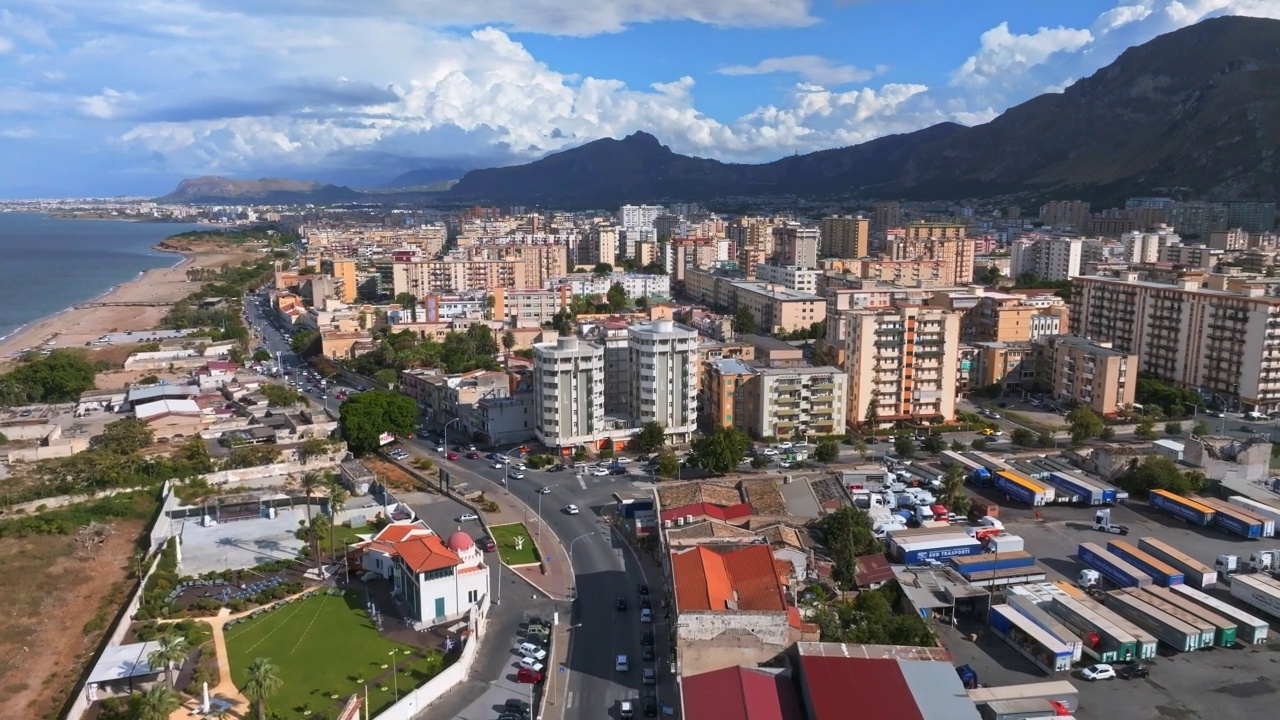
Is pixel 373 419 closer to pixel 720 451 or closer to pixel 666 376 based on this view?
pixel 666 376

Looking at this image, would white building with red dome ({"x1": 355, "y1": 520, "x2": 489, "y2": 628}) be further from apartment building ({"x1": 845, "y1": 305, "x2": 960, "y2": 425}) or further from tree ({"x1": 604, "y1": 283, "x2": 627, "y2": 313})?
tree ({"x1": 604, "y1": 283, "x2": 627, "y2": 313})

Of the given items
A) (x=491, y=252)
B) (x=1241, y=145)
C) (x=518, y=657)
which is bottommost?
(x=518, y=657)

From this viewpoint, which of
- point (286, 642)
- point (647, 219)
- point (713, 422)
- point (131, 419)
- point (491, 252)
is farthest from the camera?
point (647, 219)

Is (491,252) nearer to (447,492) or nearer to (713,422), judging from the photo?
(713,422)

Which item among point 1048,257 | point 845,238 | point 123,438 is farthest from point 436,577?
point 845,238

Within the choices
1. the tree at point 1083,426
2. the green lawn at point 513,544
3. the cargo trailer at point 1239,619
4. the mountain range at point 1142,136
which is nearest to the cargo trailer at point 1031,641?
the cargo trailer at point 1239,619

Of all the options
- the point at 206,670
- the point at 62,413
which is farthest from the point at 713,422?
the point at 62,413
